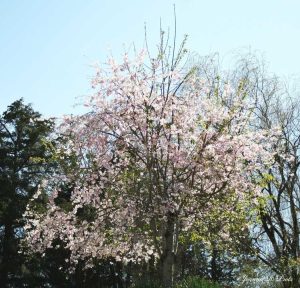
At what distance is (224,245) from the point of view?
1380 cm

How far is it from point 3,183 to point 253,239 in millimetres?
14453

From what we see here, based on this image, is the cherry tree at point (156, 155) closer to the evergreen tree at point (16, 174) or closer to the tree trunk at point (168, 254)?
the tree trunk at point (168, 254)

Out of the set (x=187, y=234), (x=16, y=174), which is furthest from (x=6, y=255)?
(x=187, y=234)

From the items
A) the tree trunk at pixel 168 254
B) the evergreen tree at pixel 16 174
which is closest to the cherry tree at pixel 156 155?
the tree trunk at pixel 168 254

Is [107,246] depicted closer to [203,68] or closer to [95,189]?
[95,189]

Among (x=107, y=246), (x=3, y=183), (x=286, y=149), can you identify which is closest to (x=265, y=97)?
(x=286, y=149)

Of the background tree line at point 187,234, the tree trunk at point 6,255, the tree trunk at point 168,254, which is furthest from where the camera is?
the tree trunk at point 6,255

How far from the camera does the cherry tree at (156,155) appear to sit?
8898mm

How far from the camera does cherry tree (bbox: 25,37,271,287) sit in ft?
29.2

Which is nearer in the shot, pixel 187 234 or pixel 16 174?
pixel 187 234

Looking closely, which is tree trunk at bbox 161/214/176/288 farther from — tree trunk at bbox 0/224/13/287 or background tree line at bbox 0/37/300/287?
tree trunk at bbox 0/224/13/287

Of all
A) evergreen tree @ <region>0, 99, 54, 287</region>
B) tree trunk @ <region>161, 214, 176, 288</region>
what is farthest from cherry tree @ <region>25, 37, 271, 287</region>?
evergreen tree @ <region>0, 99, 54, 287</region>

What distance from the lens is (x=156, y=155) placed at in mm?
9203

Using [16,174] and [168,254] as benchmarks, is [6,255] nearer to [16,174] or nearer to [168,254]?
[16,174]
